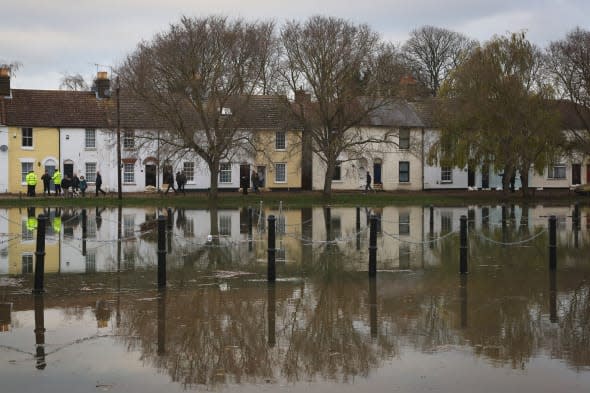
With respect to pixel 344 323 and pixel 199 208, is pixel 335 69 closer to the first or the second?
pixel 199 208

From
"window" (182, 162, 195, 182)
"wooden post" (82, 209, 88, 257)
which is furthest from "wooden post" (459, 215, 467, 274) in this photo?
"window" (182, 162, 195, 182)

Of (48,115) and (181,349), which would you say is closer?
(181,349)

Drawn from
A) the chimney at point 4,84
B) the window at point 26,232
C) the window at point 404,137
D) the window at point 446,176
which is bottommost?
the window at point 26,232

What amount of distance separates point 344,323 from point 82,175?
51757 millimetres

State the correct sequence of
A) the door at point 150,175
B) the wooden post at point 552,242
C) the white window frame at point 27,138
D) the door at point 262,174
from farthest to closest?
the door at point 262,174, the door at point 150,175, the white window frame at point 27,138, the wooden post at point 552,242

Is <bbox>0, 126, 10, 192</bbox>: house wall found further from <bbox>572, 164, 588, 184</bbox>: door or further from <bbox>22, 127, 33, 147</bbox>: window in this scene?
<bbox>572, 164, 588, 184</bbox>: door

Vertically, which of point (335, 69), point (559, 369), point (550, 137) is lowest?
point (559, 369)

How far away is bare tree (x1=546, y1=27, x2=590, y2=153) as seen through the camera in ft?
174

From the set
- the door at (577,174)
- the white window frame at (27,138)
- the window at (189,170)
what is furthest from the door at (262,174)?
the door at (577,174)

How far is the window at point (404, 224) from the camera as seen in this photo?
27300 mm

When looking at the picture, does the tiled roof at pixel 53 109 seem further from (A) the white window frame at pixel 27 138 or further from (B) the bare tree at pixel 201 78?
(B) the bare tree at pixel 201 78

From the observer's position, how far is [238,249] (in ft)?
68.2

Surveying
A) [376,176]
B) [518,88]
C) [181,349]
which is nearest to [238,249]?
[181,349]

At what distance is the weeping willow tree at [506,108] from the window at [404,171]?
43.5ft
